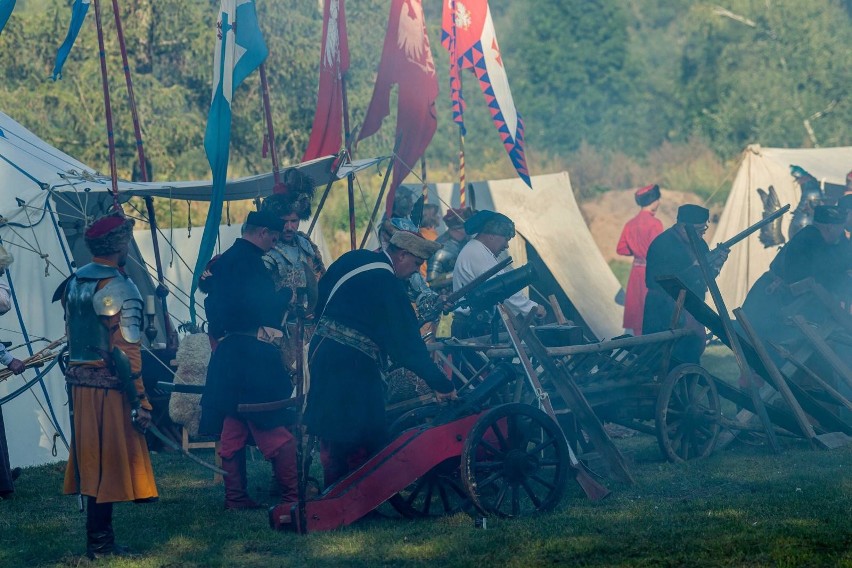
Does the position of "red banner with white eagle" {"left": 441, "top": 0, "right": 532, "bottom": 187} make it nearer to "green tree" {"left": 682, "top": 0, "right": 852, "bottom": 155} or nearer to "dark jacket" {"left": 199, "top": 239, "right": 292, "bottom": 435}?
"dark jacket" {"left": 199, "top": 239, "right": 292, "bottom": 435}

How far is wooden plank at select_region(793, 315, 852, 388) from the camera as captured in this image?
25.5 ft

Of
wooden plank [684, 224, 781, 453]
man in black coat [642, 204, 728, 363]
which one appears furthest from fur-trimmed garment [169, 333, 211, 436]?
wooden plank [684, 224, 781, 453]

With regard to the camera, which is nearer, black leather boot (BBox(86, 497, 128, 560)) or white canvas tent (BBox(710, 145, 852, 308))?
black leather boot (BBox(86, 497, 128, 560))

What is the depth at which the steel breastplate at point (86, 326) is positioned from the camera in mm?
5129

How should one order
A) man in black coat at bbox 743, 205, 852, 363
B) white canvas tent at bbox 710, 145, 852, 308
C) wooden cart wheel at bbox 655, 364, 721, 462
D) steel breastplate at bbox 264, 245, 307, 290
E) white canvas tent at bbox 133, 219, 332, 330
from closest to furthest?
1. wooden cart wheel at bbox 655, 364, 721, 462
2. steel breastplate at bbox 264, 245, 307, 290
3. man in black coat at bbox 743, 205, 852, 363
4. white canvas tent at bbox 133, 219, 332, 330
5. white canvas tent at bbox 710, 145, 852, 308

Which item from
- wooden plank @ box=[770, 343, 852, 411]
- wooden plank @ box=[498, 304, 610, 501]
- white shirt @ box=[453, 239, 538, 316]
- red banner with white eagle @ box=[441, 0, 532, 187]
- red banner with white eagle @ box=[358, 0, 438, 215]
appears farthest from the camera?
red banner with white eagle @ box=[441, 0, 532, 187]

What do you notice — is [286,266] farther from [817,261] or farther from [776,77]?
[776,77]

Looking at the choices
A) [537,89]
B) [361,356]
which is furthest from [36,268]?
[537,89]

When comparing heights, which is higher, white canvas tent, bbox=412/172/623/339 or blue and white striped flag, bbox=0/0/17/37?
blue and white striped flag, bbox=0/0/17/37

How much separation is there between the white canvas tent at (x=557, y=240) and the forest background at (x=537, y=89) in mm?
1824

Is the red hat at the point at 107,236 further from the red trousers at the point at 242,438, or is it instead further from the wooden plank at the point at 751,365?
the wooden plank at the point at 751,365

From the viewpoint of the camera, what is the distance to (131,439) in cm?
521

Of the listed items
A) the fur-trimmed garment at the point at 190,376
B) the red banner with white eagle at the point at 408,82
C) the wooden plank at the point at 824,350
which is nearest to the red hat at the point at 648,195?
the red banner with white eagle at the point at 408,82

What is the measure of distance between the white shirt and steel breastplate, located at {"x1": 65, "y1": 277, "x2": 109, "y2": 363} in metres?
2.83
